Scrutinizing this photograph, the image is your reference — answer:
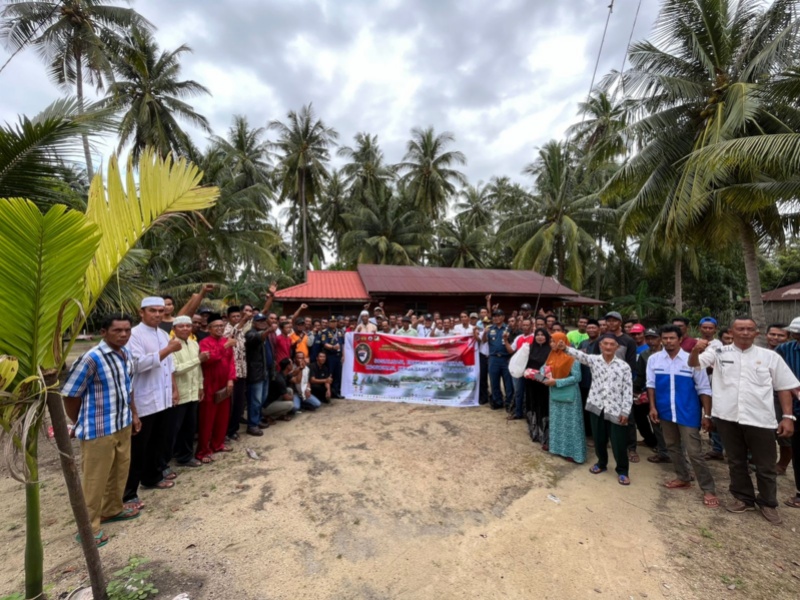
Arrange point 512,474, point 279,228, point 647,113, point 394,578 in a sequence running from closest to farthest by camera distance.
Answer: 1. point 394,578
2. point 512,474
3. point 647,113
4. point 279,228

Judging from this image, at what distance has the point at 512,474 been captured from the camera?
4.14m

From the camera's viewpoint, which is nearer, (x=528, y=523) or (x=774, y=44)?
(x=528, y=523)

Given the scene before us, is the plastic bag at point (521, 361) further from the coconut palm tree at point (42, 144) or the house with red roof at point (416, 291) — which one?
the house with red roof at point (416, 291)

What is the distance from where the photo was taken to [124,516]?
125 inches

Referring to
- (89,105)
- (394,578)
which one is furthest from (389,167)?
(394,578)

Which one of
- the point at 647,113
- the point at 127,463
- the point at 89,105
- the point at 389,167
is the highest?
the point at 389,167

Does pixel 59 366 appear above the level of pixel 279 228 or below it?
below

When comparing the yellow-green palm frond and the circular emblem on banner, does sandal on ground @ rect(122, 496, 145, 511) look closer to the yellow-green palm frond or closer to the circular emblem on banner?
the yellow-green palm frond

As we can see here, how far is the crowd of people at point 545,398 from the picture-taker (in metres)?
2.93

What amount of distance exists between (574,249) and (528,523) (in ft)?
64.0

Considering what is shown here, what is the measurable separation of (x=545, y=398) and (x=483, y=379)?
205cm

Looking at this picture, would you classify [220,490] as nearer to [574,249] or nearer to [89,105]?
[89,105]

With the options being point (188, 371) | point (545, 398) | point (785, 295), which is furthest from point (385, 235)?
point (188, 371)

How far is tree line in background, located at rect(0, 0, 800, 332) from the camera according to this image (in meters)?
6.25
